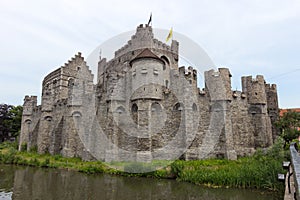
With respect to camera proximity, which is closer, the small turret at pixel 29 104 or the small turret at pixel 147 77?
the small turret at pixel 147 77

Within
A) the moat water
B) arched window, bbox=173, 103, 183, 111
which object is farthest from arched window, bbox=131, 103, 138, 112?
the moat water

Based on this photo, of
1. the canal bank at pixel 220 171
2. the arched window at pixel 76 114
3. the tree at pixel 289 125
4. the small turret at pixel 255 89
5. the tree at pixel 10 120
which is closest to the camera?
the canal bank at pixel 220 171

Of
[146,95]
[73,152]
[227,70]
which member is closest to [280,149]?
[227,70]

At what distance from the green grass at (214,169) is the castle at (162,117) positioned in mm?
1193

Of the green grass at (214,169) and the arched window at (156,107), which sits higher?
the arched window at (156,107)

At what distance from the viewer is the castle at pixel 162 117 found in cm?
1631

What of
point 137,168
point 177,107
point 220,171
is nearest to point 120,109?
point 177,107

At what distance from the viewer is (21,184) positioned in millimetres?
12688

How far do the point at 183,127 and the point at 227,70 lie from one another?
6.59 meters

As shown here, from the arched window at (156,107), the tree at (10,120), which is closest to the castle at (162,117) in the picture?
the arched window at (156,107)

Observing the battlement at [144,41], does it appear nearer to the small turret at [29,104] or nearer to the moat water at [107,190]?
the moat water at [107,190]

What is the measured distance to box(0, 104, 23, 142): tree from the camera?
37594 mm

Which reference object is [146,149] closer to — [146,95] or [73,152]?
[146,95]

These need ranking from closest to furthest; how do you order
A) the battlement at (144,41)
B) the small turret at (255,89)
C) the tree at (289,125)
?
the tree at (289,125), the small turret at (255,89), the battlement at (144,41)
